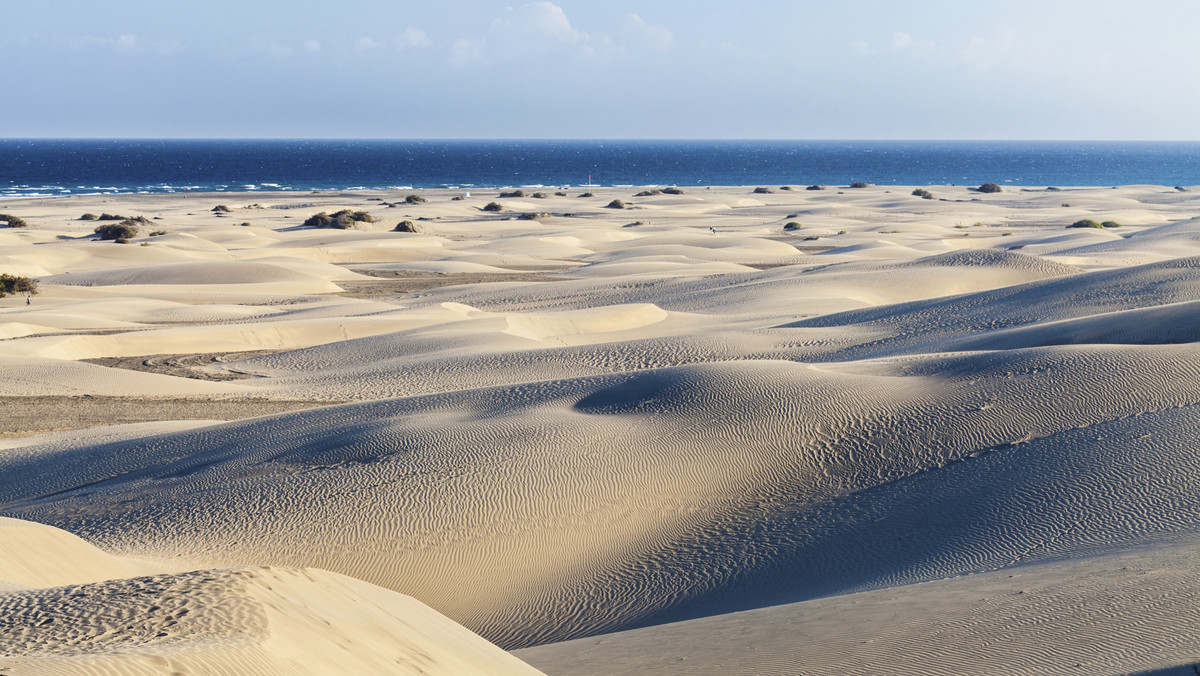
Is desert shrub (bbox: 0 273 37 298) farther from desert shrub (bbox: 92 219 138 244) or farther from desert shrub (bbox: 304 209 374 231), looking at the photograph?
desert shrub (bbox: 304 209 374 231)

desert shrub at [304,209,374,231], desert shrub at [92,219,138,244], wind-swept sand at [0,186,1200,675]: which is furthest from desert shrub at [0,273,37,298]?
desert shrub at [304,209,374,231]

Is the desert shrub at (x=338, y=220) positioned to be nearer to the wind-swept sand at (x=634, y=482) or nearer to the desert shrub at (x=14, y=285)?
the desert shrub at (x=14, y=285)

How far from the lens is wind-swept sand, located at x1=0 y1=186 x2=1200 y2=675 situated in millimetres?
5137

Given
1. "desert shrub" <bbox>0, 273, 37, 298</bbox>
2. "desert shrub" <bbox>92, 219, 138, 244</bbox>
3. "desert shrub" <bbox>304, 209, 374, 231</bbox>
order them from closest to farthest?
"desert shrub" <bbox>0, 273, 37, 298</bbox> → "desert shrub" <bbox>92, 219, 138, 244</bbox> → "desert shrub" <bbox>304, 209, 374, 231</bbox>

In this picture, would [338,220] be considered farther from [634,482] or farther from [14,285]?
[634,482]

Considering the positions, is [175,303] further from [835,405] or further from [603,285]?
[835,405]

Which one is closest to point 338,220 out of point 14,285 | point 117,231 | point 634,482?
point 117,231

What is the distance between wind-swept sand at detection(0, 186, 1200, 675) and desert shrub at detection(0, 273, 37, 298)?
2.27 metres

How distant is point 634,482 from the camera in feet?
28.8

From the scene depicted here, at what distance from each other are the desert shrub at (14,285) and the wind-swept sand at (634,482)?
2269 millimetres

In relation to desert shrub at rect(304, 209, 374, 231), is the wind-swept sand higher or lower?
lower

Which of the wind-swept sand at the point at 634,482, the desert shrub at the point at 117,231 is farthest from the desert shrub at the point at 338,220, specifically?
the wind-swept sand at the point at 634,482

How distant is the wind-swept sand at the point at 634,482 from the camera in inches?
202

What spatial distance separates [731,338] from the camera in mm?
15531
